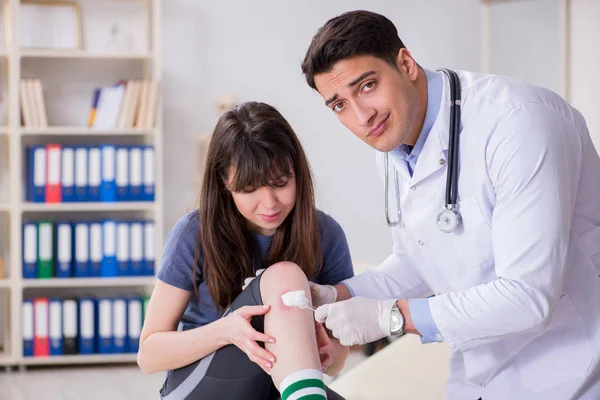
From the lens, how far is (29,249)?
3.71 m

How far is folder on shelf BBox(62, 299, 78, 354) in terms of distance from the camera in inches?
147

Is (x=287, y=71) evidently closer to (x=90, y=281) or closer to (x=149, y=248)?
(x=149, y=248)

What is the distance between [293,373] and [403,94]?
0.57 metres

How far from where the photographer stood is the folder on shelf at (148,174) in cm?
377

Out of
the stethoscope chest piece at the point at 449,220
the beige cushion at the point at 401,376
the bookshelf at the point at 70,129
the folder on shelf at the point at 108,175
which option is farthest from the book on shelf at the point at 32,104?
the stethoscope chest piece at the point at 449,220

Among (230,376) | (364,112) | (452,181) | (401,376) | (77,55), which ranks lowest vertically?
(401,376)

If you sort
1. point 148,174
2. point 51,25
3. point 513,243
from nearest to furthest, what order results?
point 513,243
point 148,174
point 51,25

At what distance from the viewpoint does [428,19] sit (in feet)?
14.2

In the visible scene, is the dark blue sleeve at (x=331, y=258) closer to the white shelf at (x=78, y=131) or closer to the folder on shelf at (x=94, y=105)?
the white shelf at (x=78, y=131)

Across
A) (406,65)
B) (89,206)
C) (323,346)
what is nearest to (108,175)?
(89,206)

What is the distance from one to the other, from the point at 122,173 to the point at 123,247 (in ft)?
1.19

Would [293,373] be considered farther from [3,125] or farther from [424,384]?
[3,125]

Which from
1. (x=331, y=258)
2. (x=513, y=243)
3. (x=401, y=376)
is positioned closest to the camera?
(x=513, y=243)

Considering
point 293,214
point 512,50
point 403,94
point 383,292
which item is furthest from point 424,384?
point 512,50
